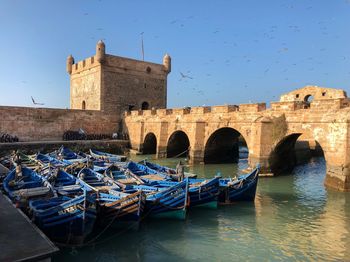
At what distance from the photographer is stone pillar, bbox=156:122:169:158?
24.6m

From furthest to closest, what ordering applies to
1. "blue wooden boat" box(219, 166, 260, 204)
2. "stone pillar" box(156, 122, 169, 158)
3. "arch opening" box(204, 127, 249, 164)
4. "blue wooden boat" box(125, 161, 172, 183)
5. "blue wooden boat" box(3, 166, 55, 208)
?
"stone pillar" box(156, 122, 169, 158) → "arch opening" box(204, 127, 249, 164) → "blue wooden boat" box(125, 161, 172, 183) → "blue wooden boat" box(219, 166, 260, 204) → "blue wooden boat" box(3, 166, 55, 208)

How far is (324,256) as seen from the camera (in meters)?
7.44

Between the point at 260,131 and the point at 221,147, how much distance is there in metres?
6.73

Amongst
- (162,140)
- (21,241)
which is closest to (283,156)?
(162,140)

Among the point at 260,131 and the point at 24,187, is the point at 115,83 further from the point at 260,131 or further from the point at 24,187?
the point at 24,187

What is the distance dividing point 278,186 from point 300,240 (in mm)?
6561

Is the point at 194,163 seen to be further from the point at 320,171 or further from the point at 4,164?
the point at 4,164

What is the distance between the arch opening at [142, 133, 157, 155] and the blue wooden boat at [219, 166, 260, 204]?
54.4ft

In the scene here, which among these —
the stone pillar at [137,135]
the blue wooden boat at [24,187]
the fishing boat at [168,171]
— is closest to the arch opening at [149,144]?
the stone pillar at [137,135]

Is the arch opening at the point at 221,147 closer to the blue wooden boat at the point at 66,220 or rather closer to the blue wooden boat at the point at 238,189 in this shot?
the blue wooden boat at the point at 238,189

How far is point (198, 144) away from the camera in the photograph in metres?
21.1

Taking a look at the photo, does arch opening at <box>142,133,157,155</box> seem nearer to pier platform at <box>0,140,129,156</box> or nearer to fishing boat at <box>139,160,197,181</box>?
pier platform at <box>0,140,129,156</box>

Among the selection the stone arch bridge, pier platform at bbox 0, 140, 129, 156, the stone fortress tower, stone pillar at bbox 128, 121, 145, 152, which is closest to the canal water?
the stone arch bridge

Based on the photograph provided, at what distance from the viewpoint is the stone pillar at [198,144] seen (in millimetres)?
20859
